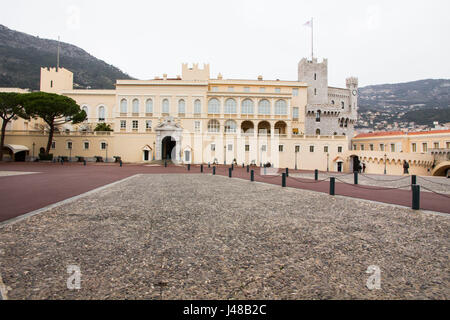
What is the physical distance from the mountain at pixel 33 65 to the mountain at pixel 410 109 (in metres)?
129

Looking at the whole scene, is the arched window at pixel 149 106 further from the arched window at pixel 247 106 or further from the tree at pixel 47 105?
the arched window at pixel 247 106

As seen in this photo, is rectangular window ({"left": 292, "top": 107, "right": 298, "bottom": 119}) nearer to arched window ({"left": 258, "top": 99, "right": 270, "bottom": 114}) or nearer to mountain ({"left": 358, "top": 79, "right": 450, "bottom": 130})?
arched window ({"left": 258, "top": 99, "right": 270, "bottom": 114})

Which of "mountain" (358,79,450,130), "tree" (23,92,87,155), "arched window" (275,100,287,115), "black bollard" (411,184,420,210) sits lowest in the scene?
"black bollard" (411,184,420,210)

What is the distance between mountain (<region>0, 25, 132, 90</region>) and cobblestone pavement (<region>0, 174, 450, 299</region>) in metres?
112

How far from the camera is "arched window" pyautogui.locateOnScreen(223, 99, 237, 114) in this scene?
144ft

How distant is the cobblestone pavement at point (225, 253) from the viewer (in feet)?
10.7

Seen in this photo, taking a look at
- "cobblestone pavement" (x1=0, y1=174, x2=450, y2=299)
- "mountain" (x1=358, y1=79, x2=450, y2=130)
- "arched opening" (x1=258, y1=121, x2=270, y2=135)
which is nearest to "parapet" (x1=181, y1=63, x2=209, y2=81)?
"arched opening" (x1=258, y1=121, x2=270, y2=135)

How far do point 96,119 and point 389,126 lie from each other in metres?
121

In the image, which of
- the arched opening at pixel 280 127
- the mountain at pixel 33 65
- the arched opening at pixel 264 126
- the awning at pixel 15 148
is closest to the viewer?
the awning at pixel 15 148

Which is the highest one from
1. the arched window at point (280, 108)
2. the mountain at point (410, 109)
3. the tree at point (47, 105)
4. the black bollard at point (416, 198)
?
the mountain at point (410, 109)

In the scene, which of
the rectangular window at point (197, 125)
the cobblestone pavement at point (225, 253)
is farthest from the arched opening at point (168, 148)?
the cobblestone pavement at point (225, 253)

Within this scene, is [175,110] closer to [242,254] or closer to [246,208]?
[246,208]

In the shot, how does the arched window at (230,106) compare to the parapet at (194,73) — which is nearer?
the arched window at (230,106)

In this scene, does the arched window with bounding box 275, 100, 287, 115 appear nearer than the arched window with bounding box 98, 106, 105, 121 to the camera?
Yes
